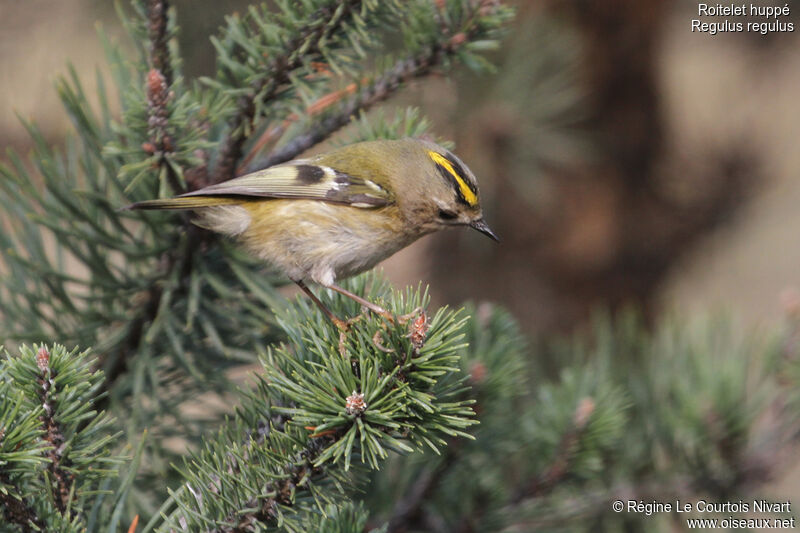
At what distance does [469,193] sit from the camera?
1731 mm

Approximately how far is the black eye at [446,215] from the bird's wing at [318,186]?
0.12 meters

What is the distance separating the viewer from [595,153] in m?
2.56

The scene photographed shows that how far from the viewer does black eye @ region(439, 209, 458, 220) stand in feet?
5.81

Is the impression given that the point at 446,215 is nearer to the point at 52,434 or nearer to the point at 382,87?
the point at 382,87

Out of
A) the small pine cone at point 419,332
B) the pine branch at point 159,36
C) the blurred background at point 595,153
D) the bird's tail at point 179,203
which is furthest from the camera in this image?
the blurred background at point 595,153

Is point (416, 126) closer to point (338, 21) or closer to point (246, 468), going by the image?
point (338, 21)

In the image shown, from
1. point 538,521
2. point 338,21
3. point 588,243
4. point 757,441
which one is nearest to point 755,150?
point 588,243

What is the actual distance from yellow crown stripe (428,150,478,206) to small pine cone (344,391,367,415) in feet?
2.91

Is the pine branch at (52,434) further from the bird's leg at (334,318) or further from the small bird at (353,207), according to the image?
the small bird at (353,207)

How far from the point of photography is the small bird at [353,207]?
5.24 feet

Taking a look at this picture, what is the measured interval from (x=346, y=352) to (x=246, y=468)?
199mm

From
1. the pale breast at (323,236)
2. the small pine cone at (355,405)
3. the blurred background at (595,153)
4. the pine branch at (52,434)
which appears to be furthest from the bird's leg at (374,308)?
the blurred background at (595,153)

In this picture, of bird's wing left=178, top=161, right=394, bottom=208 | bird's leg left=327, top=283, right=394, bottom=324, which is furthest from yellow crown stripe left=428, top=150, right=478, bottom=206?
bird's leg left=327, top=283, right=394, bottom=324

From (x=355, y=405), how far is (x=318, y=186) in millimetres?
885
